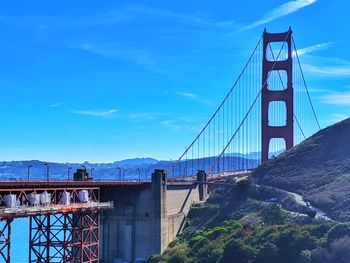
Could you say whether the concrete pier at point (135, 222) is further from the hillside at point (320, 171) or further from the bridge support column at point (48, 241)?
the hillside at point (320, 171)

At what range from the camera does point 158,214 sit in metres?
54.1

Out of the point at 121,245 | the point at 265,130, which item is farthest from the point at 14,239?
the point at 121,245

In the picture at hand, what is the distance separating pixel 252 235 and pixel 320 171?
87.9 feet

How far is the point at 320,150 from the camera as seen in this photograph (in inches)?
3110

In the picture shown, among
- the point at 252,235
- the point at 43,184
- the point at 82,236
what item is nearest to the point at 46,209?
the point at 43,184

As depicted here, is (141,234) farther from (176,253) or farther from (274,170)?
(274,170)

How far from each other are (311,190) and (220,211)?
1124 centimetres

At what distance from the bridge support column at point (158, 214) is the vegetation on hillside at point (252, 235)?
1283 mm

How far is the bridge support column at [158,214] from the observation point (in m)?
54.0

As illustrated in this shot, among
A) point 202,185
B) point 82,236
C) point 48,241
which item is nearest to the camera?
point 48,241

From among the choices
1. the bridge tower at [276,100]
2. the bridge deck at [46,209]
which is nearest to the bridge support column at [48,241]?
the bridge deck at [46,209]

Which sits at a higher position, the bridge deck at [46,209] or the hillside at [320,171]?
the hillside at [320,171]

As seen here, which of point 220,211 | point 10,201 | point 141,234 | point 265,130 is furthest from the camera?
point 265,130

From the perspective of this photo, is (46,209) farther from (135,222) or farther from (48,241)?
(135,222)
